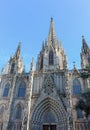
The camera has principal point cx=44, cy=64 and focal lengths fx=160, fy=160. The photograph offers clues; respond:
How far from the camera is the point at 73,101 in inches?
959

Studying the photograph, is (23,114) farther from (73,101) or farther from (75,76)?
(75,76)

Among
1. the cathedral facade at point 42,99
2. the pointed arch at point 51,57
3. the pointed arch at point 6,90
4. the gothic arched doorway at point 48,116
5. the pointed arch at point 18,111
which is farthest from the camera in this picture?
the pointed arch at point 51,57

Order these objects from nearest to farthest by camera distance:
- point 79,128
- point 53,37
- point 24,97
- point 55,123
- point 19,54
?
point 79,128 < point 55,123 < point 24,97 < point 19,54 < point 53,37

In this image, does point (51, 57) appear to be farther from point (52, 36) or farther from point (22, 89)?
point (22, 89)

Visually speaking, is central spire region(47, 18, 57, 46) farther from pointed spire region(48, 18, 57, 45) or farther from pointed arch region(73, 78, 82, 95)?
pointed arch region(73, 78, 82, 95)

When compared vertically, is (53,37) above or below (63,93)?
above

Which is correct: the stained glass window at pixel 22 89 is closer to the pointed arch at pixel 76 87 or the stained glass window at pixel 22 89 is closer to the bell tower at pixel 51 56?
the bell tower at pixel 51 56

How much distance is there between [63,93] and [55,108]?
104 inches

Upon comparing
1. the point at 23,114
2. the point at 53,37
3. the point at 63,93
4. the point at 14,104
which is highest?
the point at 53,37

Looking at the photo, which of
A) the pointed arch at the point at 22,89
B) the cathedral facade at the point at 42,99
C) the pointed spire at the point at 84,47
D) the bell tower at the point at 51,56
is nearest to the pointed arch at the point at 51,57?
the bell tower at the point at 51,56

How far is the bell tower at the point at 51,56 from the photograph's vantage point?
104ft

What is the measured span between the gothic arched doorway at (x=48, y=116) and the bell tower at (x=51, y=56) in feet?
24.2

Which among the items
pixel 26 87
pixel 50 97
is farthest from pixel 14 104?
pixel 50 97

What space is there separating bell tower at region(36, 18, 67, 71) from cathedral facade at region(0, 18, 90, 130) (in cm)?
69
